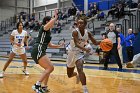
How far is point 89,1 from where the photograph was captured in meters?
26.2

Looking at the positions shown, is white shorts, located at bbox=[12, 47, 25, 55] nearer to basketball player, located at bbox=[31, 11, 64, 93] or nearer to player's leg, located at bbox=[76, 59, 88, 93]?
basketball player, located at bbox=[31, 11, 64, 93]

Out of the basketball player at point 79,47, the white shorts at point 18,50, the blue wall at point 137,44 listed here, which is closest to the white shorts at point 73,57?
the basketball player at point 79,47

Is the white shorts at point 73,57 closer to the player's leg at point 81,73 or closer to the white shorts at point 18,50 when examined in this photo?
the player's leg at point 81,73

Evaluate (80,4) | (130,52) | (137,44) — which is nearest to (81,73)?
(130,52)

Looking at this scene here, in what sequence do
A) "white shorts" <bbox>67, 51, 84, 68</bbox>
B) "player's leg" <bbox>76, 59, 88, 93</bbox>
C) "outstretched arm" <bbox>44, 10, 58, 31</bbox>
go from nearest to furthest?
"outstretched arm" <bbox>44, 10, 58, 31</bbox> → "player's leg" <bbox>76, 59, 88, 93</bbox> → "white shorts" <bbox>67, 51, 84, 68</bbox>

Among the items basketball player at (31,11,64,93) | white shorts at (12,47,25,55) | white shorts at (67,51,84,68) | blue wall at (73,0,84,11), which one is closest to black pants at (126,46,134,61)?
white shorts at (12,47,25,55)

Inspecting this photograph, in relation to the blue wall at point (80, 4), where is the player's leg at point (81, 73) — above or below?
below

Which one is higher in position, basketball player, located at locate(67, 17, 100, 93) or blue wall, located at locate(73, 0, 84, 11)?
blue wall, located at locate(73, 0, 84, 11)

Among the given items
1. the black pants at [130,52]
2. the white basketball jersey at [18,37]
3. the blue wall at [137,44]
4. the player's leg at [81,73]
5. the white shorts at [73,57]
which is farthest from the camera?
the blue wall at [137,44]

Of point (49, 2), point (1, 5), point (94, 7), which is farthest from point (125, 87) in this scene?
point (1, 5)

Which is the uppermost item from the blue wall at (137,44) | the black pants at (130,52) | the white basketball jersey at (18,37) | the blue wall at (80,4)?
the blue wall at (80,4)

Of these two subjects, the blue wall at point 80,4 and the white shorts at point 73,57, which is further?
the blue wall at point 80,4

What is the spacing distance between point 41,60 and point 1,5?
28456 mm

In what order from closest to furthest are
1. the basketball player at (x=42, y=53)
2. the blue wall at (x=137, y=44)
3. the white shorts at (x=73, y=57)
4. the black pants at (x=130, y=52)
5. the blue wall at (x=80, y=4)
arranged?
1. the basketball player at (x=42, y=53)
2. the white shorts at (x=73, y=57)
3. the black pants at (x=130, y=52)
4. the blue wall at (x=137, y=44)
5. the blue wall at (x=80, y=4)
